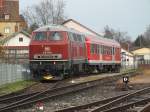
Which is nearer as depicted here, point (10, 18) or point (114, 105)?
point (114, 105)

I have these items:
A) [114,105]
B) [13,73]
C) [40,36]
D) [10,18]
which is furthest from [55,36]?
[10,18]

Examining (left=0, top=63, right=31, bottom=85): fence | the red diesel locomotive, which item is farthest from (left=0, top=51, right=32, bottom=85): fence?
the red diesel locomotive

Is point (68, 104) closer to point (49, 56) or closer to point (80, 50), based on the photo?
point (49, 56)

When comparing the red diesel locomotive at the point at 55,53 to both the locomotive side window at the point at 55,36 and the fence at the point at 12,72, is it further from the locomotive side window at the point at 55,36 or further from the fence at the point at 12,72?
the fence at the point at 12,72

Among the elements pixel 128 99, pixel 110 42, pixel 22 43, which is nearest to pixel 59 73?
pixel 128 99

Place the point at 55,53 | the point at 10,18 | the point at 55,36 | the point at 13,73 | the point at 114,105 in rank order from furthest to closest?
the point at 10,18
the point at 55,36
the point at 55,53
the point at 13,73
the point at 114,105

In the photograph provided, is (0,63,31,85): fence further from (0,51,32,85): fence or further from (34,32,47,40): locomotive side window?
(34,32,47,40): locomotive side window

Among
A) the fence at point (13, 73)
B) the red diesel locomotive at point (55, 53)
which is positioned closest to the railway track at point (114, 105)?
the fence at point (13, 73)

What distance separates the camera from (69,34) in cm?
3158

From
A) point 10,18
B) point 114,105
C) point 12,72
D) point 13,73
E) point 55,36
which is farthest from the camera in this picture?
point 10,18

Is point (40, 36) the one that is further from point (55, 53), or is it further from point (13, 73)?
point (13, 73)

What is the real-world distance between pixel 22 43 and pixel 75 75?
42983mm

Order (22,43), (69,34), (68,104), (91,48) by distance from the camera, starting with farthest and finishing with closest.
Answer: (22,43) < (91,48) < (69,34) < (68,104)

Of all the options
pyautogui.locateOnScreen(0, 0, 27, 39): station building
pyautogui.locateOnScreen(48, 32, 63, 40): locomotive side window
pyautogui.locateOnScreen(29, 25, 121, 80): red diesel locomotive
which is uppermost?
pyautogui.locateOnScreen(0, 0, 27, 39): station building
